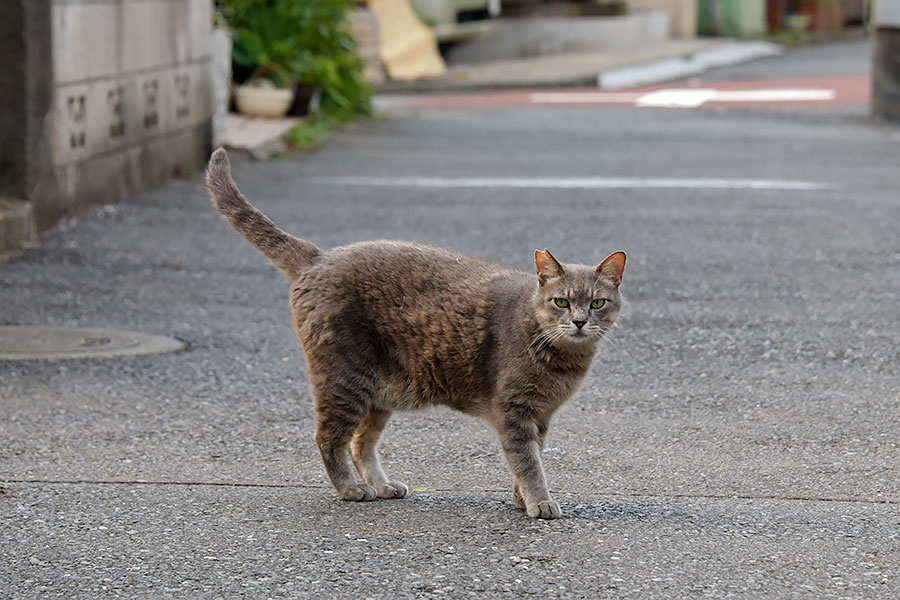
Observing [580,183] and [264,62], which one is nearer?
[580,183]

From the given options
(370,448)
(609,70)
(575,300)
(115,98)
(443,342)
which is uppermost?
(115,98)

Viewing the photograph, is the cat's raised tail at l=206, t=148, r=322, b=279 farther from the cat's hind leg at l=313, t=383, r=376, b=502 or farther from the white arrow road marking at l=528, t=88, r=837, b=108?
the white arrow road marking at l=528, t=88, r=837, b=108

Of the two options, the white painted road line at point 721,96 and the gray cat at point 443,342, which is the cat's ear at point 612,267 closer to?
the gray cat at point 443,342

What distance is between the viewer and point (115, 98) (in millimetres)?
11219

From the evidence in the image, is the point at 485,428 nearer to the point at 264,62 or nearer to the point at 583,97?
the point at 264,62

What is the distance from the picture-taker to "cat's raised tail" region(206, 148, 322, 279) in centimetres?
525

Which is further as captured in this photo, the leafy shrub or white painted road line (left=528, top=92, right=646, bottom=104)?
white painted road line (left=528, top=92, right=646, bottom=104)

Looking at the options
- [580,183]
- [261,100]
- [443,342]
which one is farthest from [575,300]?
[261,100]

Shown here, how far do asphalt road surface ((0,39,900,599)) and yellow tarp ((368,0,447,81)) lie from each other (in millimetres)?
11081

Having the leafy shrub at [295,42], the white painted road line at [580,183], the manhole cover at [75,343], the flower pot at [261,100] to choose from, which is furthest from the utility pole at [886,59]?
the manhole cover at [75,343]

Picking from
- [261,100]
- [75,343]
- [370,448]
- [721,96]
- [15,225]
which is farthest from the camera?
[721,96]

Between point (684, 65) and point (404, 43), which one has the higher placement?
point (404, 43)

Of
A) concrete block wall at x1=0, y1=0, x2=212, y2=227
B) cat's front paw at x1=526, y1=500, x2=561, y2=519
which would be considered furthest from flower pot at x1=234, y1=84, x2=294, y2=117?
cat's front paw at x1=526, y1=500, x2=561, y2=519

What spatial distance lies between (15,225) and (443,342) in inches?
205
